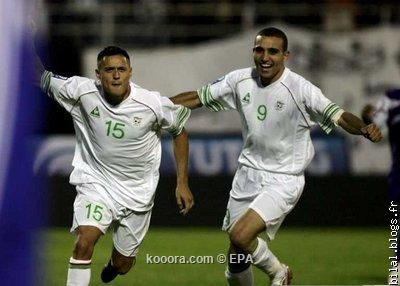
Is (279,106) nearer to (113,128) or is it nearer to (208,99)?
(208,99)

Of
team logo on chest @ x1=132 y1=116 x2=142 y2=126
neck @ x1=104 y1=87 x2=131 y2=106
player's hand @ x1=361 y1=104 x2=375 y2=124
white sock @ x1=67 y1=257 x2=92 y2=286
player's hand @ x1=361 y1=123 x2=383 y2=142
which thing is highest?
neck @ x1=104 y1=87 x2=131 y2=106

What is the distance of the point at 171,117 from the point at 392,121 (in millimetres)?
2249

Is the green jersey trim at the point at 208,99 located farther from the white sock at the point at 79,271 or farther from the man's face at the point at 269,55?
the white sock at the point at 79,271

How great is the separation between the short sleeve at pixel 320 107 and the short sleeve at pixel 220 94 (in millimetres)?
554

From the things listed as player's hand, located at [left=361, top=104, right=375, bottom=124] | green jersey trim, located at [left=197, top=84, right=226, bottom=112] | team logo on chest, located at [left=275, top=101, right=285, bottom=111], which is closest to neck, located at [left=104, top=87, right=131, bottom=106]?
green jersey trim, located at [left=197, top=84, right=226, bottom=112]

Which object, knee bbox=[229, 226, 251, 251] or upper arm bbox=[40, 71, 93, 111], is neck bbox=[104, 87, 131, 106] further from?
knee bbox=[229, 226, 251, 251]

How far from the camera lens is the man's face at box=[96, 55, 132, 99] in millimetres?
6219

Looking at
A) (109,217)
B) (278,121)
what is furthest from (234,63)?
(109,217)

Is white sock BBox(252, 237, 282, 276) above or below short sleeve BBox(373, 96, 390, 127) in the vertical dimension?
below

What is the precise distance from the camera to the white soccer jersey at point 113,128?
6.41 m

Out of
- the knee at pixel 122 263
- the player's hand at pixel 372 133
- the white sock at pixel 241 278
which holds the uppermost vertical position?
the player's hand at pixel 372 133

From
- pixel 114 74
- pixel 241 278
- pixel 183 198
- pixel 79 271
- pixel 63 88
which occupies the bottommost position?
pixel 241 278

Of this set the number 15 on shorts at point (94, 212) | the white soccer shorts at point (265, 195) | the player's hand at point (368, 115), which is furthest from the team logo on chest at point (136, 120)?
the player's hand at point (368, 115)

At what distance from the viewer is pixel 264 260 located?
678cm
